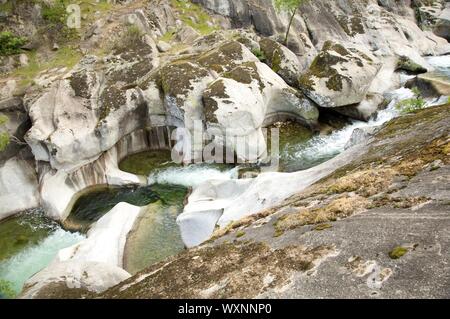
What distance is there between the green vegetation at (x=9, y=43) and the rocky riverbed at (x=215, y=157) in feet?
0.68

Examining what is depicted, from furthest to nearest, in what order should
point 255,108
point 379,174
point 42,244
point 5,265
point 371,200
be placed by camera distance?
point 255,108 < point 42,244 < point 5,265 < point 379,174 < point 371,200

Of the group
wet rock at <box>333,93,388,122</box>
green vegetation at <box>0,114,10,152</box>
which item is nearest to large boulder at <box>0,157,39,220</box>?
green vegetation at <box>0,114,10,152</box>

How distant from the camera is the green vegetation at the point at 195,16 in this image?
170 ft

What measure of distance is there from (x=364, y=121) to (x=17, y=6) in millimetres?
41128

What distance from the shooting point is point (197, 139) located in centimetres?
3172

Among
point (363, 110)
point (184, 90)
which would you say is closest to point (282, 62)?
point (363, 110)

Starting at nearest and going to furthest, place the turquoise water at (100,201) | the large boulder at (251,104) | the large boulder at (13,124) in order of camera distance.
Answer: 1. the turquoise water at (100,201)
2. the large boulder at (251,104)
3. the large boulder at (13,124)

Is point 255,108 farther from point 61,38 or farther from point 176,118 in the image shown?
point 61,38

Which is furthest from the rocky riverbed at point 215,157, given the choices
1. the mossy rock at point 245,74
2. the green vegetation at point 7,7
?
the green vegetation at point 7,7

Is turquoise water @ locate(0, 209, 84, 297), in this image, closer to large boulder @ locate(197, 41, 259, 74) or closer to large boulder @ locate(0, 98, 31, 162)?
large boulder @ locate(0, 98, 31, 162)

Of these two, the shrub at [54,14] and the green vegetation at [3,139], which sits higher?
the shrub at [54,14]

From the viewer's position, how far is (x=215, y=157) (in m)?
31.5

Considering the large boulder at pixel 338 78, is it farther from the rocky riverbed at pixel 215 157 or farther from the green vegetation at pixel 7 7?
the green vegetation at pixel 7 7
